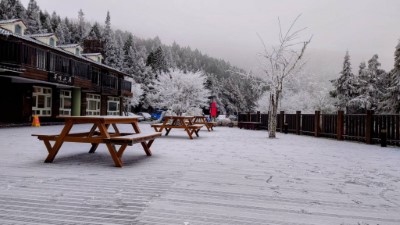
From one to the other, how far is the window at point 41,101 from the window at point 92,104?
640 cm

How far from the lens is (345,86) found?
3994 centimetres

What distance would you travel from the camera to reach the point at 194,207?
119 inches

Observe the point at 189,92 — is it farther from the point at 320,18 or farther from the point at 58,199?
the point at 58,199

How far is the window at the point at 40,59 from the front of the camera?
21219 millimetres

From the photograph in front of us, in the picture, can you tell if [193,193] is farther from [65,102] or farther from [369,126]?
[65,102]

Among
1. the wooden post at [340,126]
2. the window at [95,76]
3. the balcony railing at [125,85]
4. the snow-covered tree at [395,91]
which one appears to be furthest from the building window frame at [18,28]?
the snow-covered tree at [395,91]

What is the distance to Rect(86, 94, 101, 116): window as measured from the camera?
33156 millimetres

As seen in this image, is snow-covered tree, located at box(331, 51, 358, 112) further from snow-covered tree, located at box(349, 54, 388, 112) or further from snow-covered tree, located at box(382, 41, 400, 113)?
snow-covered tree, located at box(382, 41, 400, 113)

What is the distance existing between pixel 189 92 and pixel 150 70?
53.2 ft

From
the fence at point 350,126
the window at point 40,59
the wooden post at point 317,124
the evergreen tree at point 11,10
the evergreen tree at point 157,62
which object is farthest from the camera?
the evergreen tree at point 11,10

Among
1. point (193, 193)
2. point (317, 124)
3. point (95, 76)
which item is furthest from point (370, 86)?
point (193, 193)

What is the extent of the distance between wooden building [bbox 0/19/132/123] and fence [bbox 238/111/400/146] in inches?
686

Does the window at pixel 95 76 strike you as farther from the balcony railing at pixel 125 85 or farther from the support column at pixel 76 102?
the balcony railing at pixel 125 85

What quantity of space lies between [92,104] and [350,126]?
28.7 metres
